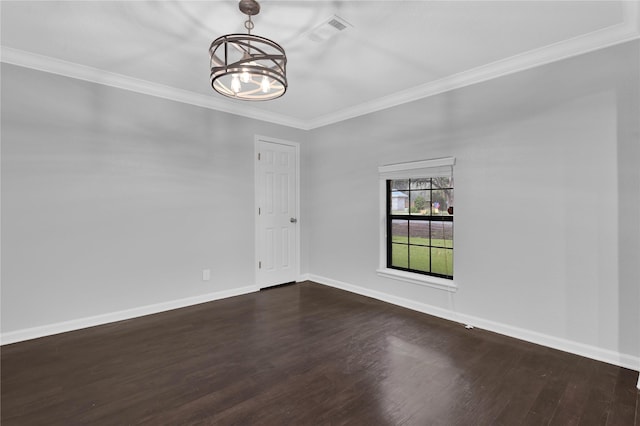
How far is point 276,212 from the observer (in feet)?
15.8

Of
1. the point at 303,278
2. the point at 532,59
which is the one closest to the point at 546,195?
the point at 532,59

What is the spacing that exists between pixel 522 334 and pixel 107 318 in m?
4.18

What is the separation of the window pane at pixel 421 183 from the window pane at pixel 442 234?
1.51 feet

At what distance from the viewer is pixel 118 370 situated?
239 centimetres

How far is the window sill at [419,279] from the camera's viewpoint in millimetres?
3443

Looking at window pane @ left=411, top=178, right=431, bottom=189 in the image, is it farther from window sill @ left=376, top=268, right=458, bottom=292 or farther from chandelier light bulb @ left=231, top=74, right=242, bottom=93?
chandelier light bulb @ left=231, top=74, right=242, bottom=93

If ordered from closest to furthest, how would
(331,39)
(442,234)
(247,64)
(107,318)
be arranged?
1. (247,64)
2. (331,39)
3. (107,318)
4. (442,234)

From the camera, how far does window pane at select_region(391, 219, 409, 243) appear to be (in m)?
4.03

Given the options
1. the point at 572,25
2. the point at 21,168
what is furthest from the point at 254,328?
the point at 572,25

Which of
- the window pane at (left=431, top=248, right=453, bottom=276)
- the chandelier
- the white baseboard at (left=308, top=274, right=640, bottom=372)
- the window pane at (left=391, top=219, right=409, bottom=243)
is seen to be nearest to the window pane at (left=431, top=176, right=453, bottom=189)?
the window pane at (left=391, top=219, right=409, bottom=243)

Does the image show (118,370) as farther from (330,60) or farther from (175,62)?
(330,60)

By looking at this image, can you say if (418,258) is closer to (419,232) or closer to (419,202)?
(419,232)

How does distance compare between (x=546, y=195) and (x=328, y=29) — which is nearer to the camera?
(x=328, y=29)

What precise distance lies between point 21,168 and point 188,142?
5.19 feet
